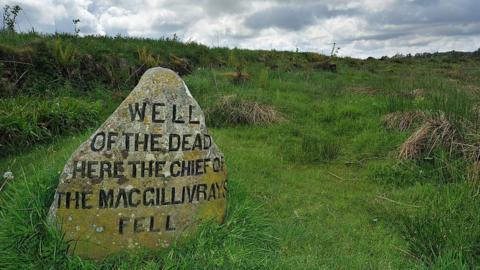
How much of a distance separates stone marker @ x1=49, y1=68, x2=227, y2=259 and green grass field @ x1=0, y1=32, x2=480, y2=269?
0.52 feet

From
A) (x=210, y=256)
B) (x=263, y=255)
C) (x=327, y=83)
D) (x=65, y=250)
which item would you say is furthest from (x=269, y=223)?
(x=327, y=83)

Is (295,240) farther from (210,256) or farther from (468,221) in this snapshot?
(468,221)

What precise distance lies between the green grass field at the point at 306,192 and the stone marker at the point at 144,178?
0.52ft

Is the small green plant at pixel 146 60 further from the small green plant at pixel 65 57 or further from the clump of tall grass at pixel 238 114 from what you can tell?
the clump of tall grass at pixel 238 114

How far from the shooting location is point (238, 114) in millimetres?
8680

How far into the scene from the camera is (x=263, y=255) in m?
4.04

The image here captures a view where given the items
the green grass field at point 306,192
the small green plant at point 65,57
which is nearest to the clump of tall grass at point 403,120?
the green grass field at point 306,192

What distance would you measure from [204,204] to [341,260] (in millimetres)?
1301

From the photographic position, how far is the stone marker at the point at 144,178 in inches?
156

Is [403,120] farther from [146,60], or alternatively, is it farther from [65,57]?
[65,57]

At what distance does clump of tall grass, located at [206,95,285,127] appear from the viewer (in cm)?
863

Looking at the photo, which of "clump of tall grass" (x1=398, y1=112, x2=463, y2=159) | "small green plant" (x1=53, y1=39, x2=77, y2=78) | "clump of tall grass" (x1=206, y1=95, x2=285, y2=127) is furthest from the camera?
"small green plant" (x1=53, y1=39, x2=77, y2=78)

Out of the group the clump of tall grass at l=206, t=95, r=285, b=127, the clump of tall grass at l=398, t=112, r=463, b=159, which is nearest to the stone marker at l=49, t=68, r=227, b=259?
the clump of tall grass at l=398, t=112, r=463, b=159

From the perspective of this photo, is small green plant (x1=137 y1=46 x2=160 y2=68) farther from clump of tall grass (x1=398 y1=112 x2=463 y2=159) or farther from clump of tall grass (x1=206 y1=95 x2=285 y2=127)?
clump of tall grass (x1=398 y1=112 x2=463 y2=159)
